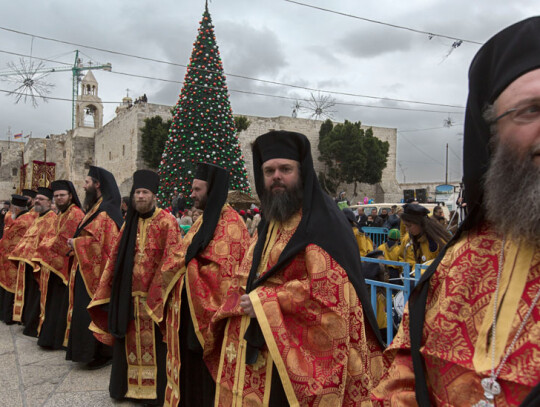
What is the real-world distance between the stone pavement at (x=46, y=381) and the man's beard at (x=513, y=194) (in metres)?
4.09

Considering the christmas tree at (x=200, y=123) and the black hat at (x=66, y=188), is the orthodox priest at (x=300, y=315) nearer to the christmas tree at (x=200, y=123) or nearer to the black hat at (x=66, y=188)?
the black hat at (x=66, y=188)

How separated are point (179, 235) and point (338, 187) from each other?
3045 centimetres

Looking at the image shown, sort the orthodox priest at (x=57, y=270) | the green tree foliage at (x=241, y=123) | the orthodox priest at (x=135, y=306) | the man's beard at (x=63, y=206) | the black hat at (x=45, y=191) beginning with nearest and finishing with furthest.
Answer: the orthodox priest at (x=135, y=306)
the orthodox priest at (x=57, y=270)
the man's beard at (x=63, y=206)
the black hat at (x=45, y=191)
the green tree foliage at (x=241, y=123)

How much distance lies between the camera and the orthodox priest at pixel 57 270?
5941 millimetres

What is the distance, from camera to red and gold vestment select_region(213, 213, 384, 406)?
2279 millimetres

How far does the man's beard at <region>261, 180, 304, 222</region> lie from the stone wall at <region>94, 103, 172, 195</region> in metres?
24.0

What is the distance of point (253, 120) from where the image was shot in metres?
30.2

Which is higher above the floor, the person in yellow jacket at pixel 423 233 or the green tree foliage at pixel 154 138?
the green tree foliage at pixel 154 138

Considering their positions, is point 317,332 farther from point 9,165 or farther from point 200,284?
point 9,165

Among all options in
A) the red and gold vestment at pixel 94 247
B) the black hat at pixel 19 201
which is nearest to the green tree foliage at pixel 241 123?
the black hat at pixel 19 201

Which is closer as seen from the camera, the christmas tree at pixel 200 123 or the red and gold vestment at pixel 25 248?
the red and gold vestment at pixel 25 248

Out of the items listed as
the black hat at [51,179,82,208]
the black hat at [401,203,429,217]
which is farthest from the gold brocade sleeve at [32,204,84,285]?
the black hat at [401,203,429,217]

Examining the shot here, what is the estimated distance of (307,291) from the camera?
237cm

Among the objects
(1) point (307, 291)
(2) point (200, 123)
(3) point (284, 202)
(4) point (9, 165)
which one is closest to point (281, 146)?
(3) point (284, 202)
